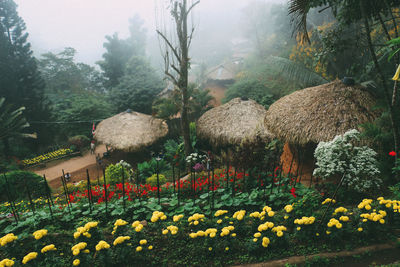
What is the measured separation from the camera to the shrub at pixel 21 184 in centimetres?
557

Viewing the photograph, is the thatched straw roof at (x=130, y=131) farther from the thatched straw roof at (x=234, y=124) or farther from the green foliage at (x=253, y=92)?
the green foliage at (x=253, y=92)

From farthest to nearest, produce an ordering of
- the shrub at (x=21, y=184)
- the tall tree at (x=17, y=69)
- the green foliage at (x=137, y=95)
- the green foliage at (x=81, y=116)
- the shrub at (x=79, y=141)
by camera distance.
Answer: the green foliage at (x=137, y=95)
the green foliage at (x=81, y=116)
the shrub at (x=79, y=141)
the tall tree at (x=17, y=69)
the shrub at (x=21, y=184)

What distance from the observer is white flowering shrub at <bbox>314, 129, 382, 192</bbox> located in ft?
11.6

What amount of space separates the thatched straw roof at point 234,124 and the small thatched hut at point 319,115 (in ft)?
7.11

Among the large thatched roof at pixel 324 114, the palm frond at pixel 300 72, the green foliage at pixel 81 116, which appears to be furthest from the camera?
the green foliage at pixel 81 116

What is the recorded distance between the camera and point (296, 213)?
2.81m

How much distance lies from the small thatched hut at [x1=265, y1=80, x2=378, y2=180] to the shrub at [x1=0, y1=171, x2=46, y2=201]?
6.61 meters

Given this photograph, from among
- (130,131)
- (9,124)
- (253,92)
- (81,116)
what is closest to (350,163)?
(130,131)

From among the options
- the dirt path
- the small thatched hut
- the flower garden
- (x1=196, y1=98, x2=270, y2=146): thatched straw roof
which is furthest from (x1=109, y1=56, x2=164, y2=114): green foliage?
the small thatched hut

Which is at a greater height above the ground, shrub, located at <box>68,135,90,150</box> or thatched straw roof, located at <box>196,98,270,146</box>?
thatched straw roof, located at <box>196,98,270,146</box>

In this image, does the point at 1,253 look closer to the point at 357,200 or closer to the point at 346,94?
the point at 357,200

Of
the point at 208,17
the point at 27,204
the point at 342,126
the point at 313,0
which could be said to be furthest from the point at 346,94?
the point at 208,17

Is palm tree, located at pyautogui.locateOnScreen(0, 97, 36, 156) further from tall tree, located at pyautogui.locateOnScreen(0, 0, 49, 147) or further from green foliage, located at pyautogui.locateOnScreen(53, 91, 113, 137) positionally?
green foliage, located at pyautogui.locateOnScreen(53, 91, 113, 137)

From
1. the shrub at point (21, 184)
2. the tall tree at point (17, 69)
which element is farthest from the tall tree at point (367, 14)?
the tall tree at point (17, 69)
